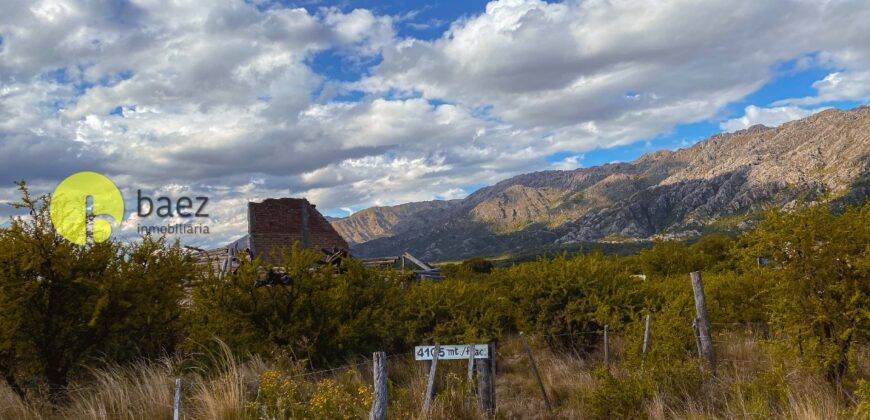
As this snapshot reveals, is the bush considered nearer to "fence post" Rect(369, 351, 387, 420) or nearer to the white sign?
the white sign

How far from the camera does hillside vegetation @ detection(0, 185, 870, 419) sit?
23.9ft

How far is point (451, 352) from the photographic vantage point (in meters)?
7.30

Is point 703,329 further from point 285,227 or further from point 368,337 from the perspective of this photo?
point 285,227

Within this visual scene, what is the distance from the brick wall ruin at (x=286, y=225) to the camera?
2989 cm

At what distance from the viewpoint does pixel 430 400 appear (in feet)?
23.5

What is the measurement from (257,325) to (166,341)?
6.36ft

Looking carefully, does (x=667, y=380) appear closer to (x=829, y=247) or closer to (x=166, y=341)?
(x=829, y=247)

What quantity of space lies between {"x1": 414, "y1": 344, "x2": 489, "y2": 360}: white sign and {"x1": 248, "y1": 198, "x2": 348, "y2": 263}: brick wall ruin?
895 inches

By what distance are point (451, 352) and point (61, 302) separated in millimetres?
5986

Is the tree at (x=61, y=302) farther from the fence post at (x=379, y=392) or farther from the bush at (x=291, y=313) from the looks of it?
the fence post at (x=379, y=392)

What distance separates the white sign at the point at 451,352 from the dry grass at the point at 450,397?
613 millimetres

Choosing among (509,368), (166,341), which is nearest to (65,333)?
(166,341)

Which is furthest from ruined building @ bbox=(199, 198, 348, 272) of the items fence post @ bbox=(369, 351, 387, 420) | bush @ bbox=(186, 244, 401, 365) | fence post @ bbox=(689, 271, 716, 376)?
fence post @ bbox=(369, 351, 387, 420)

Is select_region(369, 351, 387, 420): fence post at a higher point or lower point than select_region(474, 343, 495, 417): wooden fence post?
higher
